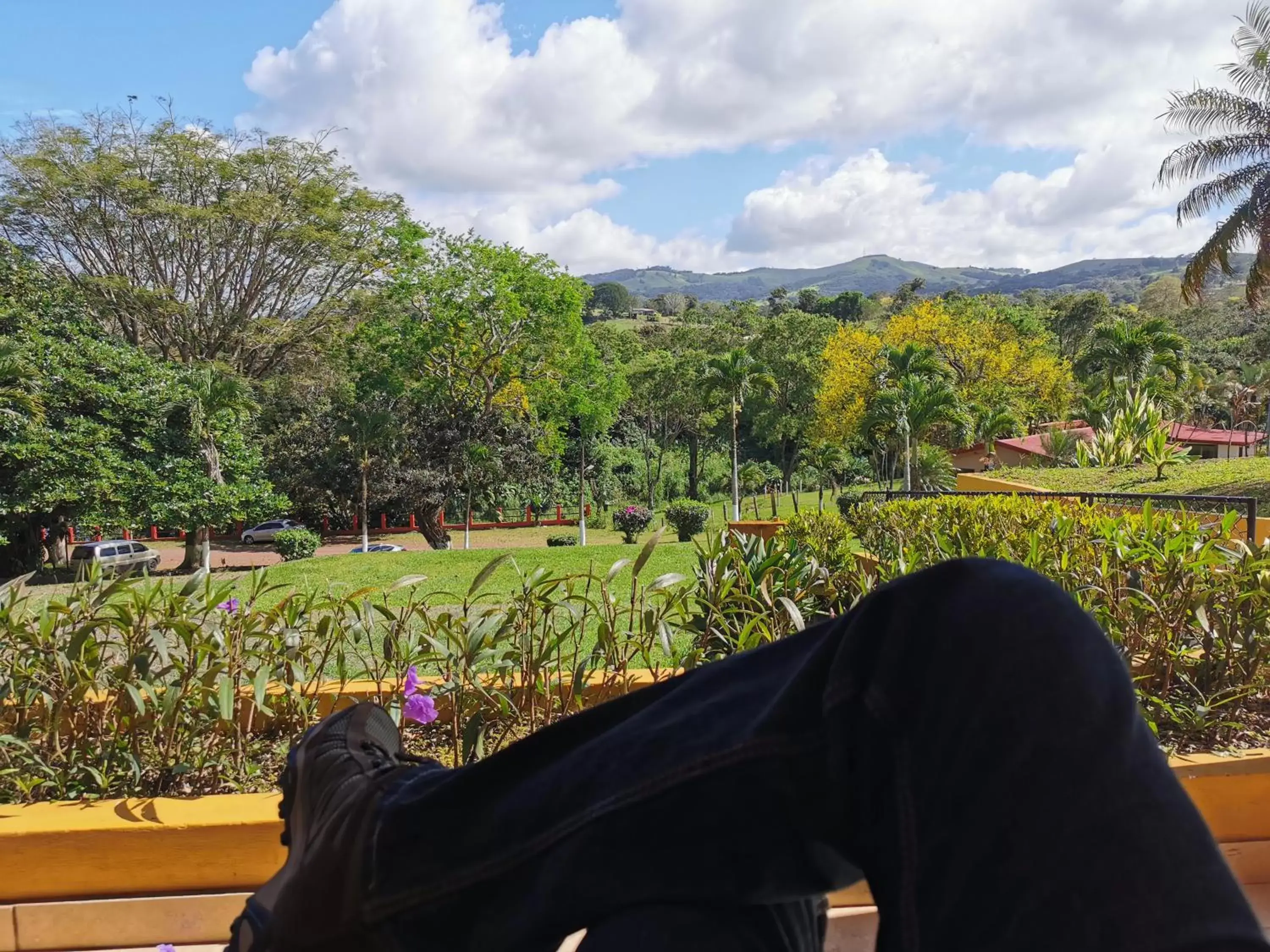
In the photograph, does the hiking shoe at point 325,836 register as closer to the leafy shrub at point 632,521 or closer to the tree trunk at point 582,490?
the leafy shrub at point 632,521

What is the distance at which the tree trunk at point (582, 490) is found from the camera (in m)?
20.0

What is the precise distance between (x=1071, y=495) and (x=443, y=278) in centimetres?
1480

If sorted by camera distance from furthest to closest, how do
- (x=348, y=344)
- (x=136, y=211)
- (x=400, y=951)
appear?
1. (x=348, y=344)
2. (x=136, y=211)
3. (x=400, y=951)

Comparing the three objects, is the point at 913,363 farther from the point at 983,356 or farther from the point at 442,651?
the point at 442,651

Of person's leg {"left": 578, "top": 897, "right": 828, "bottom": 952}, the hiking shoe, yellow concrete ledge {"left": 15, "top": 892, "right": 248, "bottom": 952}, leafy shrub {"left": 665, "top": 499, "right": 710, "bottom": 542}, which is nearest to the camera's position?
person's leg {"left": 578, "top": 897, "right": 828, "bottom": 952}

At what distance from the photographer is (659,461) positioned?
3070cm

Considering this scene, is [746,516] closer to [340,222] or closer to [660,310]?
[340,222]

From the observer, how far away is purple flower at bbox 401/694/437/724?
186cm

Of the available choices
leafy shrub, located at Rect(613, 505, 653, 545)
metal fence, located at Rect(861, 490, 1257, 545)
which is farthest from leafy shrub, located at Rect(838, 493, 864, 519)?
leafy shrub, located at Rect(613, 505, 653, 545)

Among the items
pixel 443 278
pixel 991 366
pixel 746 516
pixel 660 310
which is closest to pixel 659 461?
pixel 746 516

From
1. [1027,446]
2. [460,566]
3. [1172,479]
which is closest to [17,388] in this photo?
[460,566]

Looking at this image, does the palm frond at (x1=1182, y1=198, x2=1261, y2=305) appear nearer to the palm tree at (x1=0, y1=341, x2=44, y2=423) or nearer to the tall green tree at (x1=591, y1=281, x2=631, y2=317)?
the palm tree at (x1=0, y1=341, x2=44, y2=423)

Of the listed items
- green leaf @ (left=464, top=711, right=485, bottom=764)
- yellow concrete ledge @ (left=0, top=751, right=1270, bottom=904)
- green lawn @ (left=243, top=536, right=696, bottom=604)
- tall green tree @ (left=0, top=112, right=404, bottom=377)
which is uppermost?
tall green tree @ (left=0, top=112, right=404, bottom=377)

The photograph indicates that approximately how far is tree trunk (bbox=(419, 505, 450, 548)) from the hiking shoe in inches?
788
